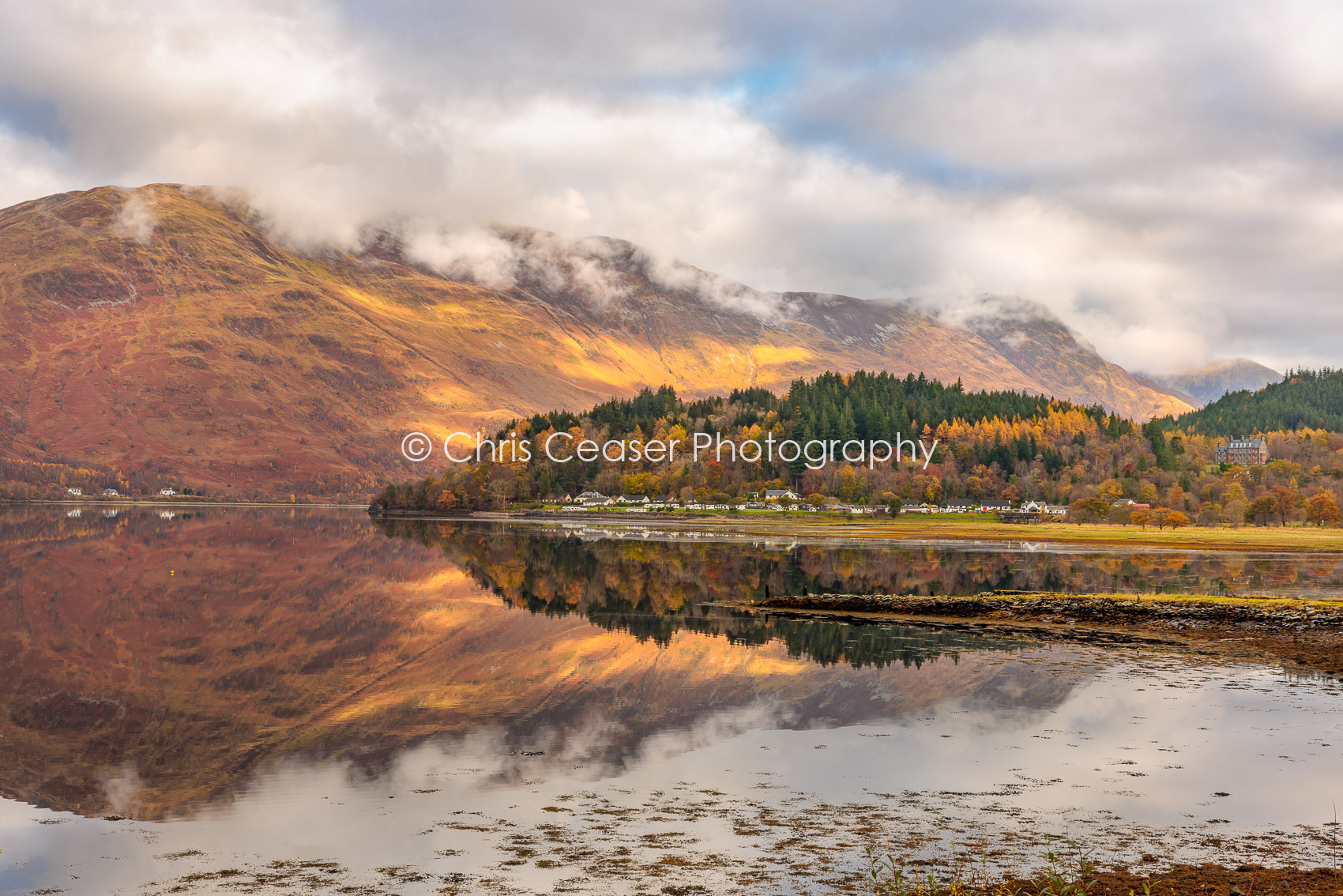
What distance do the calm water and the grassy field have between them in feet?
286

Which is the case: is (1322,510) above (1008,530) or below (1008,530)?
above

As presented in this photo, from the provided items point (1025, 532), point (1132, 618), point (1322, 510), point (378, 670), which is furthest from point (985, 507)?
point (378, 670)

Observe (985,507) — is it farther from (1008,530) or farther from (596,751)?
(596,751)

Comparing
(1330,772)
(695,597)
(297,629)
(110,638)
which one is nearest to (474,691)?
(297,629)

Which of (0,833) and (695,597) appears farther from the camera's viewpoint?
(695,597)

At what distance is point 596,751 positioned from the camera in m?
24.0

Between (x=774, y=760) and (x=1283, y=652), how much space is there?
26.2 metres

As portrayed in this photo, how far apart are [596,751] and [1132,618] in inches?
1355

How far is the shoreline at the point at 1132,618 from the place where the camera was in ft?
128

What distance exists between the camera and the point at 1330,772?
21141 mm

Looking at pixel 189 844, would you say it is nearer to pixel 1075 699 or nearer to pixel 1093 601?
pixel 1075 699

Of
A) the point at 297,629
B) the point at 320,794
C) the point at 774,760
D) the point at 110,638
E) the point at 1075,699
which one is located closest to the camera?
the point at 320,794

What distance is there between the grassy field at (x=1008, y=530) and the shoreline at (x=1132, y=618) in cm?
6644

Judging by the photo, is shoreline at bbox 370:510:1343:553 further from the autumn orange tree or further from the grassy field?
the autumn orange tree
